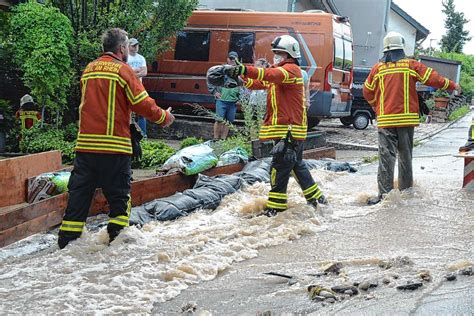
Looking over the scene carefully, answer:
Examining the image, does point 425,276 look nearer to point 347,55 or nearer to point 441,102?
point 347,55

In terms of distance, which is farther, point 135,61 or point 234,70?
point 135,61

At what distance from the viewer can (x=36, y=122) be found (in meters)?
10.5

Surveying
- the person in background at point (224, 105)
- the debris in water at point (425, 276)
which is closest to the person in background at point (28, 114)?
the person in background at point (224, 105)

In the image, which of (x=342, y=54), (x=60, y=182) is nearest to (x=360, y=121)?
(x=342, y=54)

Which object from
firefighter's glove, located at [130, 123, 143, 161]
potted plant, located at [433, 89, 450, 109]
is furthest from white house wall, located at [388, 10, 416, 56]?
firefighter's glove, located at [130, 123, 143, 161]

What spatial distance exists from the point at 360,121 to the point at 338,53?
15.0 feet

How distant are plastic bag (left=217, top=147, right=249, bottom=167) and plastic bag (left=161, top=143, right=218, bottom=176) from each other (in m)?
0.57

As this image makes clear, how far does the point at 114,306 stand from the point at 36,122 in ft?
23.3

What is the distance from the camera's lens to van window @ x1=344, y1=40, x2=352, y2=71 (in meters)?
15.9

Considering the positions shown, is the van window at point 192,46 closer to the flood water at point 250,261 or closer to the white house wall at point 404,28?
the flood water at point 250,261

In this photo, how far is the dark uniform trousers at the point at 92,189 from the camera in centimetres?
534

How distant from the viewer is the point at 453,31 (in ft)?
225

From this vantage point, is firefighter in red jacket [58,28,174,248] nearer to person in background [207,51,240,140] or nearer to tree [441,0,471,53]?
person in background [207,51,240,140]

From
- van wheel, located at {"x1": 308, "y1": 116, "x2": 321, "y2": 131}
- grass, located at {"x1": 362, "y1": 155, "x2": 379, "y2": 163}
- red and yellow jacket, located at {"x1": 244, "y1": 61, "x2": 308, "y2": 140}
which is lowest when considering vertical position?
grass, located at {"x1": 362, "y1": 155, "x2": 379, "y2": 163}
